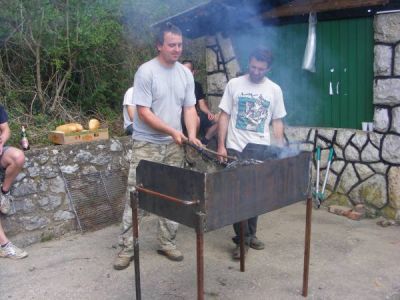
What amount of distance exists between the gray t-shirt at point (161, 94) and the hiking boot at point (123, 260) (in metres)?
0.99

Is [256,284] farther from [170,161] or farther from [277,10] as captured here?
[277,10]

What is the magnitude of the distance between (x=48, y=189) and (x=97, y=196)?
57 cm

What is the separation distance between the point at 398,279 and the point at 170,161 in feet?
6.94

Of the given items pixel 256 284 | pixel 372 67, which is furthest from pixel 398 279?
pixel 372 67

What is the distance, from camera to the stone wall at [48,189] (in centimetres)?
476

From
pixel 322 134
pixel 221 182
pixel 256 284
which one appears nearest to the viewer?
pixel 221 182

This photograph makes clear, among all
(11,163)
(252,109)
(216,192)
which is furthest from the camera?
(11,163)

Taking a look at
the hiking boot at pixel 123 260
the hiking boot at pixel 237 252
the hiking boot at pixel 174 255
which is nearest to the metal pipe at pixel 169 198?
the hiking boot at pixel 123 260

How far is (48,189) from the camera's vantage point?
197 inches

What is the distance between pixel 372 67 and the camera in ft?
17.8

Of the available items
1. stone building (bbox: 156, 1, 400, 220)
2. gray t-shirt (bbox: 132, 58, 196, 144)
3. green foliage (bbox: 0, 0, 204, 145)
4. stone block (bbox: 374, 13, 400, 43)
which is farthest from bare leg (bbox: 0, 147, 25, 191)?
stone block (bbox: 374, 13, 400, 43)

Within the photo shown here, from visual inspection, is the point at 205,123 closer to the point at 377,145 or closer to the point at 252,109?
the point at 252,109

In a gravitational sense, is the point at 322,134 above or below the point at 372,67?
below

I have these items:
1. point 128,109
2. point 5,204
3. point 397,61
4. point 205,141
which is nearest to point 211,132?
point 205,141
